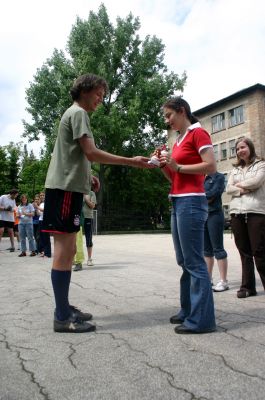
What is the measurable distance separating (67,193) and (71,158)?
309 millimetres

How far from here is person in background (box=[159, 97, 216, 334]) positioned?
12.4 ft

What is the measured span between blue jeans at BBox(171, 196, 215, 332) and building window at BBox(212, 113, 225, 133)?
48790 millimetres

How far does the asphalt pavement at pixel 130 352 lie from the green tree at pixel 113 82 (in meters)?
29.8

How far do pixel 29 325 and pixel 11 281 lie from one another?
127 inches

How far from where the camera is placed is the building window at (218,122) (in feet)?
168

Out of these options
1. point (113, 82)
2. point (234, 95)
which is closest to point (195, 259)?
point (113, 82)

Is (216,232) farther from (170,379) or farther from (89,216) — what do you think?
(89,216)

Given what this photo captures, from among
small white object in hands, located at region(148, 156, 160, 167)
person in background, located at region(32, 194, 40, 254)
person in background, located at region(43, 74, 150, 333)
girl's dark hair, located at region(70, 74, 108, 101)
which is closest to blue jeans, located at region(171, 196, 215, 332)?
small white object in hands, located at region(148, 156, 160, 167)

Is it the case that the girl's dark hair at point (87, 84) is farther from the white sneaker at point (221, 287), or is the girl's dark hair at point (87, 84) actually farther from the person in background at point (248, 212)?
the white sneaker at point (221, 287)

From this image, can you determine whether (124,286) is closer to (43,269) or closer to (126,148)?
(43,269)

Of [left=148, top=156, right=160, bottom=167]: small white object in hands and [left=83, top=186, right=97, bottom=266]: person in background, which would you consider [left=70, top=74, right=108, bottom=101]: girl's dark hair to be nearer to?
[left=148, top=156, right=160, bottom=167]: small white object in hands

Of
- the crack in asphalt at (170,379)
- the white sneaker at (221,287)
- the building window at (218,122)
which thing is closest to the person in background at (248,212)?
the white sneaker at (221,287)

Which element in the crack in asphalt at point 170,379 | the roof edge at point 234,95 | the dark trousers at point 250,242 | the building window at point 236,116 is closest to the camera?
the crack in asphalt at point 170,379

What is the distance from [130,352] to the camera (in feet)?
10.7
